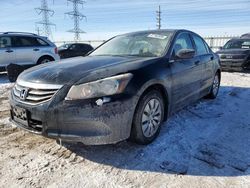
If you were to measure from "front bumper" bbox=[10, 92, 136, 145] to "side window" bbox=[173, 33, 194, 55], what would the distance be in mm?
1616

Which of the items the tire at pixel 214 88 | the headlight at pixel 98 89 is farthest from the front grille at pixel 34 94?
the tire at pixel 214 88

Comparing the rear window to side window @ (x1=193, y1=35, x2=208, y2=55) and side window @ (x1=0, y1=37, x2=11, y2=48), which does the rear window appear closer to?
side window @ (x1=0, y1=37, x2=11, y2=48)

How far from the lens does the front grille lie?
3043 mm

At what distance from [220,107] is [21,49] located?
24.4 feet

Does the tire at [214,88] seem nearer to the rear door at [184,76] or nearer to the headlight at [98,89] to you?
the rear door at [184,76]

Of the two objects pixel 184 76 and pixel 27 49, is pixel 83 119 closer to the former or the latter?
pixel 184 76

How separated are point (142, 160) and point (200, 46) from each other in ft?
10.3

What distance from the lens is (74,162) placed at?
124 inches

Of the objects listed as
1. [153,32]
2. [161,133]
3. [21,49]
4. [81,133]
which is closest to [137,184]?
[81,133]

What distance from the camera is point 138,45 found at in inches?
175

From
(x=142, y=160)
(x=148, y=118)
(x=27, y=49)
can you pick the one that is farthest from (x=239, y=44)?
(x=142, y=160)

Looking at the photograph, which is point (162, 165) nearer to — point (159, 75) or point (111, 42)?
point (159, 75)

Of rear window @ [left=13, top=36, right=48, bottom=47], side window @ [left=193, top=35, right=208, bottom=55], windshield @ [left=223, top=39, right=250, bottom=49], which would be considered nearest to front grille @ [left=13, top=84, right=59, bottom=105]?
side window @ [left=193, top=35, right=208, bottom=55]

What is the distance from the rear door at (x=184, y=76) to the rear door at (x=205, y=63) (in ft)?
0.72
